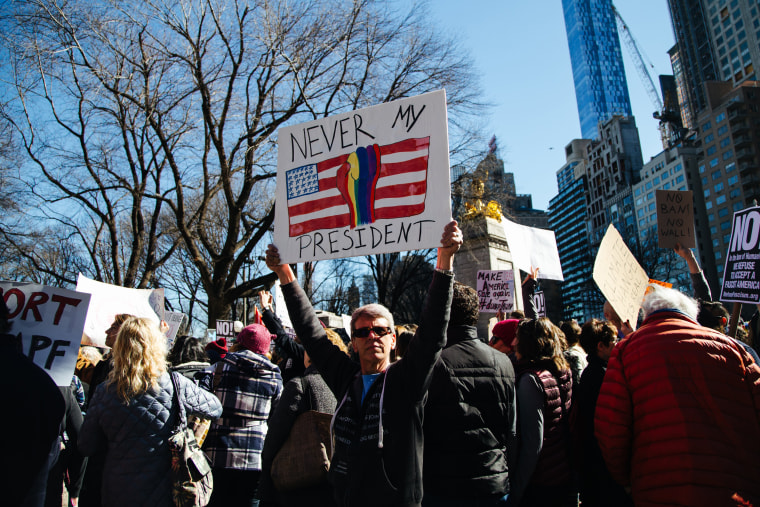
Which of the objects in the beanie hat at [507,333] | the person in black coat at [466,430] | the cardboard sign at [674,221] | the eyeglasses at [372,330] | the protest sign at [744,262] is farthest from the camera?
the cardboard sign at [674,221]

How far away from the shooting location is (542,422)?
3170 mm

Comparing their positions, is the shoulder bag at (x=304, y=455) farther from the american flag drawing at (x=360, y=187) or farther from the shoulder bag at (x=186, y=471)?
the american flag drawing at (x=360, y=187)

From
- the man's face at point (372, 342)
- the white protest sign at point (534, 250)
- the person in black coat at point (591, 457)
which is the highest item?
the white protest sign at point (534, 250)

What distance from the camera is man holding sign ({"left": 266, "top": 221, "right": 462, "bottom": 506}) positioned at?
2.22 metres

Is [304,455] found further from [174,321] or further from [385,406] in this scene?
[174,321]

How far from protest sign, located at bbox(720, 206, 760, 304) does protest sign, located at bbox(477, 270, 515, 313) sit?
12.6 ft

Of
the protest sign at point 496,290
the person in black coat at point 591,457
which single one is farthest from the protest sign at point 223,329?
the person in black coat at point 591,457

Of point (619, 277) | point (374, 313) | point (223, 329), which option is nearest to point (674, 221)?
point (619, 277)

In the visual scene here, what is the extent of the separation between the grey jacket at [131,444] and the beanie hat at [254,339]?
970mm

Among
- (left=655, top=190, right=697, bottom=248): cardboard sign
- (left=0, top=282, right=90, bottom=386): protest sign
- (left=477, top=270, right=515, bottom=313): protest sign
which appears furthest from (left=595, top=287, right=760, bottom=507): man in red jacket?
(left=477, top=270, right=515, bottom=313): protest sign

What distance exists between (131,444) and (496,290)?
23.7ft

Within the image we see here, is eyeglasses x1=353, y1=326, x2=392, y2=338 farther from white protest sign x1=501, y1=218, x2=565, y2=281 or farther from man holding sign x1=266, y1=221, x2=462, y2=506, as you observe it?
white protest sign x1=501, y1=218, x2=565, y2=281

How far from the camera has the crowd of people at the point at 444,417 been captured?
7.48 feet

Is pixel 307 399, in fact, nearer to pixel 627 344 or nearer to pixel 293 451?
pixel 293 451
